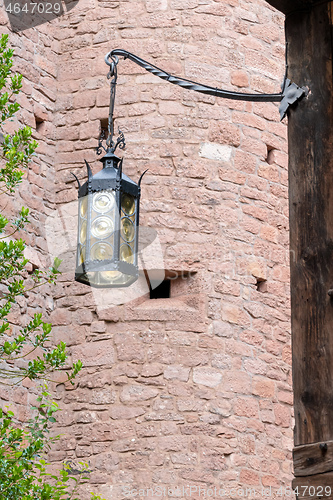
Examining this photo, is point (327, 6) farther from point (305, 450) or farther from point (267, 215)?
point (267, 215)

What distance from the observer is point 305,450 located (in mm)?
2877

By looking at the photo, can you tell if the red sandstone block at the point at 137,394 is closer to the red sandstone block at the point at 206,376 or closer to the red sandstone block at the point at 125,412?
the red sandstone block at the point at 125,412

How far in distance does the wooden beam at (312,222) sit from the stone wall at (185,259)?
10.9ft

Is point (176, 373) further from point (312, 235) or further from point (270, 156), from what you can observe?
point (312, 235)

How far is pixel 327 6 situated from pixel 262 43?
4.44 metres

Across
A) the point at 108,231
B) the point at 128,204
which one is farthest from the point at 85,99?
the point at 108,231

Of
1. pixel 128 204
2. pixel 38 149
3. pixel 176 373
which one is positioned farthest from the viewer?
pixel 38 149

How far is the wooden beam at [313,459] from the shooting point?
110 inches

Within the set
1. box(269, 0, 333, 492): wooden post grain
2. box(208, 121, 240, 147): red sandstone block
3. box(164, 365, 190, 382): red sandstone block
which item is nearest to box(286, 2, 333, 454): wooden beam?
box(269, 0, 333, 492): wooden post grain

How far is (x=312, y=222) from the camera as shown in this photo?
314 cm

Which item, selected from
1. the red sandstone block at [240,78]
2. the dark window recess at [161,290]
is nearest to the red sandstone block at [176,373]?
the dark window recess at [161,290]

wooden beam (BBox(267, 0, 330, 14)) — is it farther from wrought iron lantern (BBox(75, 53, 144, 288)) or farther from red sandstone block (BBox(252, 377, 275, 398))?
red sandstone block (BBox(252, 377, 275, 398))

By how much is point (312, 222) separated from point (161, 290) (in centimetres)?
383

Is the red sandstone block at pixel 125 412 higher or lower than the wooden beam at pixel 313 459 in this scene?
higher
